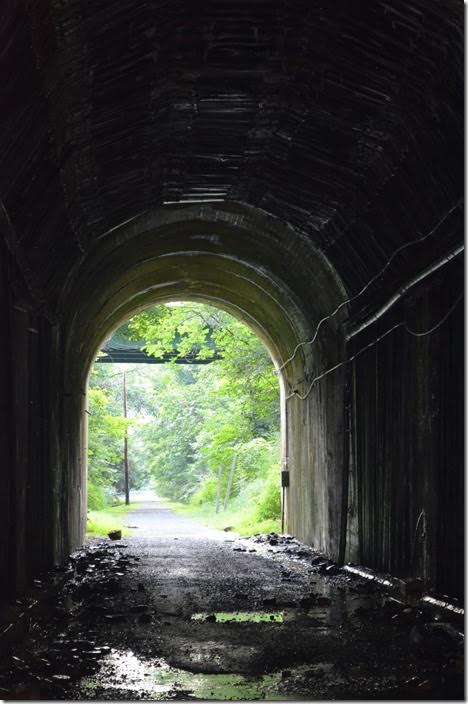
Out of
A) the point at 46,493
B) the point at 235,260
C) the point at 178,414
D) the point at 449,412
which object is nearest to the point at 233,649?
the point at 449,412

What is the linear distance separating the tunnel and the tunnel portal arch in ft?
0.24

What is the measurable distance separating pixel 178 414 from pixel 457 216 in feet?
139

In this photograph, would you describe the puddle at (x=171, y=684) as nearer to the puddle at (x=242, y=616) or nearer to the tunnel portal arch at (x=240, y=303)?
the puddle at (x=242, y=616)

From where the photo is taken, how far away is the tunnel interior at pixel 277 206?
6.07m

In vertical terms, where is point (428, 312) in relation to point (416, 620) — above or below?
above

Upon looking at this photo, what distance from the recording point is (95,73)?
629cm

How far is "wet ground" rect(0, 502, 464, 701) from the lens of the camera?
4.97 m

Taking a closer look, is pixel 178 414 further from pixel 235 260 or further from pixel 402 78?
pixel 402 78

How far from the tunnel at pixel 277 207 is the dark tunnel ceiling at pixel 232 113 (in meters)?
0.02

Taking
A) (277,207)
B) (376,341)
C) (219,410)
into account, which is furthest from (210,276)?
(219,410)

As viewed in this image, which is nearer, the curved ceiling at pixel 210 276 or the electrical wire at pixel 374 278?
the electrical wire at pixel 374 278

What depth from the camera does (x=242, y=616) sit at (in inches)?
294

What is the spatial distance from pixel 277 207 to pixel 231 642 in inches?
216

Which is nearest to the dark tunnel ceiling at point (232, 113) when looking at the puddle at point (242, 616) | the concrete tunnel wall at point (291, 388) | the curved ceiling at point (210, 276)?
the concrete tunnel wall at point (291, 388)
